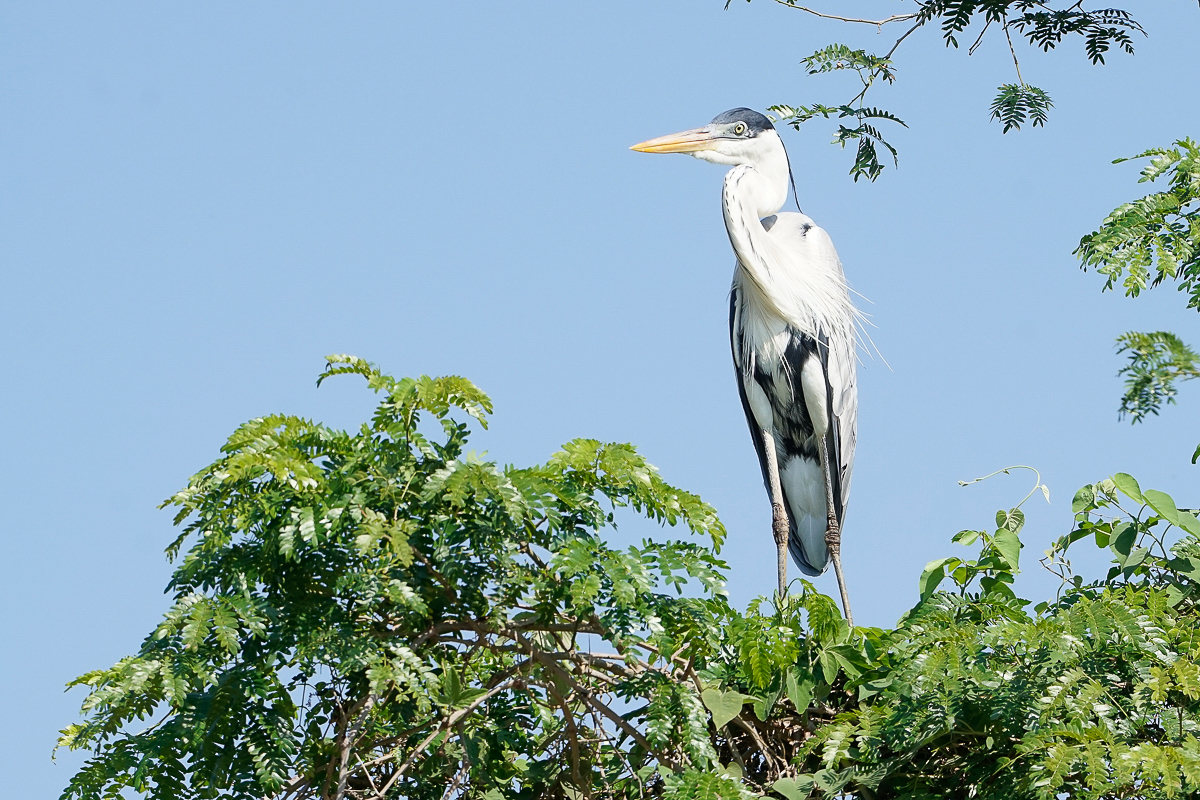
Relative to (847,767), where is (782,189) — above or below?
above

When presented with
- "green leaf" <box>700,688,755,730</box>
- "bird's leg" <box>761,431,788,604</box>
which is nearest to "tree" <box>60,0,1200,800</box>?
"green leaf" <box>700,688,755,730</box>

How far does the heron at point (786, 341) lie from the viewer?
5609mm

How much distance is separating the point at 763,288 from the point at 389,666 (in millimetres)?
3035

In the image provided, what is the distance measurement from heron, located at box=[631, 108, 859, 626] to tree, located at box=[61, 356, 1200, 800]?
210 centimetres

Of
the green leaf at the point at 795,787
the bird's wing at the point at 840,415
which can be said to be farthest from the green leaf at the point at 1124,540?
the bird's wing at the point at 840,415

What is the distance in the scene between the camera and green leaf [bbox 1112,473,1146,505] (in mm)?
3848

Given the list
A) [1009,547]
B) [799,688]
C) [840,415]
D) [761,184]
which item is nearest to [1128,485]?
[1009,547]

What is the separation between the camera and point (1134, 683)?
321 cm

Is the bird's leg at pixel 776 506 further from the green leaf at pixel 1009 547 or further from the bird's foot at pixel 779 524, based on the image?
the green leaf at pixel 1009 547

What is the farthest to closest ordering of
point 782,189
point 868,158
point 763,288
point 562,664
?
point 782,189 → point 763,288 → point 868,158 → point 562,664

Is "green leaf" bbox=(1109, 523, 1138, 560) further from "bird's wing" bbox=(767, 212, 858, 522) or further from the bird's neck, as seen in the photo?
the bird's neck

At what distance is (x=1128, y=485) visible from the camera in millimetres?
3859

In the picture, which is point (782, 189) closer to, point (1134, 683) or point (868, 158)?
point (868, 158)

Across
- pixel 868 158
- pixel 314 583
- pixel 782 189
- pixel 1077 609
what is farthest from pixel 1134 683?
pixel 782 189
